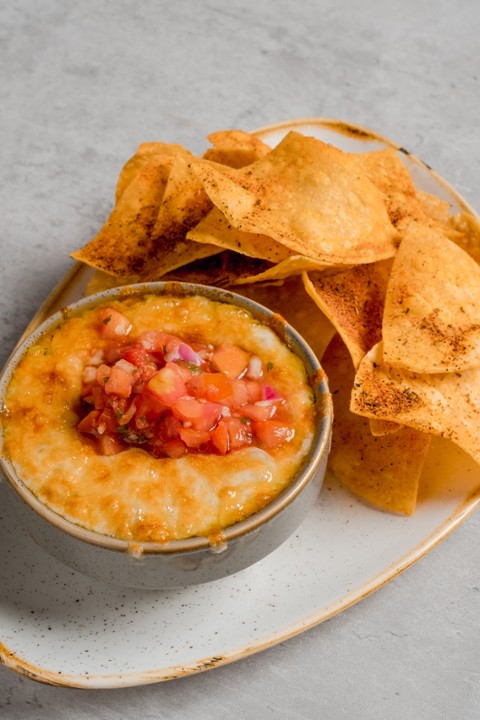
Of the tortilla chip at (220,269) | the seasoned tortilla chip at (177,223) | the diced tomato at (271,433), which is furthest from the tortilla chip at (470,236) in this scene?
the diced tomato at (271,433)

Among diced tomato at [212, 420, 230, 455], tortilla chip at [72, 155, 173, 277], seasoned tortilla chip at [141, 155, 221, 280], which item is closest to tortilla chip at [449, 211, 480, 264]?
seasoned tortilla chip at [141, 155, 221, 280]

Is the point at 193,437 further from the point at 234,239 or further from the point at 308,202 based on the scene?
the point at 308,202

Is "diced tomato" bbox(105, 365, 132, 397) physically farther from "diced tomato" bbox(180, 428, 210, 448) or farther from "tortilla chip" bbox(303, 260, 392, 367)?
"tortilla chip" bbox(303, 260, 392, 367)

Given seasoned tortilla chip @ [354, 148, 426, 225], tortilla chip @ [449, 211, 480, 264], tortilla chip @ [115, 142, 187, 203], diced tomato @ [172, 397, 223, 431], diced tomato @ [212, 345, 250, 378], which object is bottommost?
diced tomato @ [172, 397, 223, 431]

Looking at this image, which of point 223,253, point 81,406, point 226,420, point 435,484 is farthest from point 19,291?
point 435,484

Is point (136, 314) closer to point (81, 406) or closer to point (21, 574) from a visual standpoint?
point (81, 406)

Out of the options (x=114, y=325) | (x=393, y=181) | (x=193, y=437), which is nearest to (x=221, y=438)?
(x=193, y=437)
